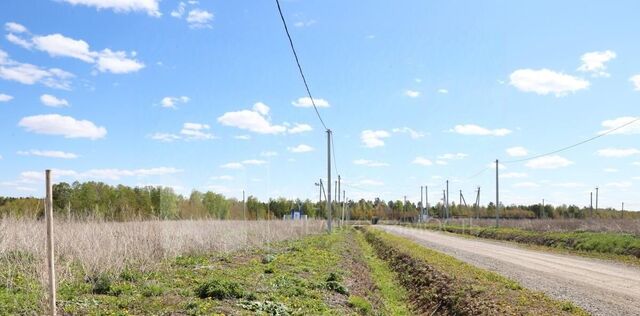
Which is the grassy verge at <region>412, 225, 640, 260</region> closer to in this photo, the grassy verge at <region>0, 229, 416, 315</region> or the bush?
the grassy verge at <region>0, 229, 416, 315</region>

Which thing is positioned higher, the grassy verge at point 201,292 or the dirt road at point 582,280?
the grassy verge at point 201,292

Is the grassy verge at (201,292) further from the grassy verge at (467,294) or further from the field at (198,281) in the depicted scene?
the grassy verge at (467,294)

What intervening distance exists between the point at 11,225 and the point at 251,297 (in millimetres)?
7989

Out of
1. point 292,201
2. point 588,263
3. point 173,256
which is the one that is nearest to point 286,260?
point 173,256

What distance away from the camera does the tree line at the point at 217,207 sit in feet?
69.6

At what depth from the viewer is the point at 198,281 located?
37.2 ft

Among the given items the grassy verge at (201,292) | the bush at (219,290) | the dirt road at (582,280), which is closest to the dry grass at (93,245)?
the grassy verge at (201,292)

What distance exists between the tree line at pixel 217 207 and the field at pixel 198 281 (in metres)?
1.86

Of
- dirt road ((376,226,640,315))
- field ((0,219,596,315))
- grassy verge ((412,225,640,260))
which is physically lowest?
grassy verge ((412,225,640,260))

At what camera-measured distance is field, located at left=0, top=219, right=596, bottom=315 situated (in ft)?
28.9

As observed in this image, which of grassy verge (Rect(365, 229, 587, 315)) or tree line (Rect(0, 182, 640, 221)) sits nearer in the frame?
grassy verge (Rect(365, 229, 587, 315))

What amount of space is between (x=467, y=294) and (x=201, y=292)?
6.83 m

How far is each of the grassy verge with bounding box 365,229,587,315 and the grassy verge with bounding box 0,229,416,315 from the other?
3.20 ft

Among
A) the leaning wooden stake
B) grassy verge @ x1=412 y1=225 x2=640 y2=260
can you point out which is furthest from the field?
grassy verge @ x1=412 y1=225 x2=640 y2=260
